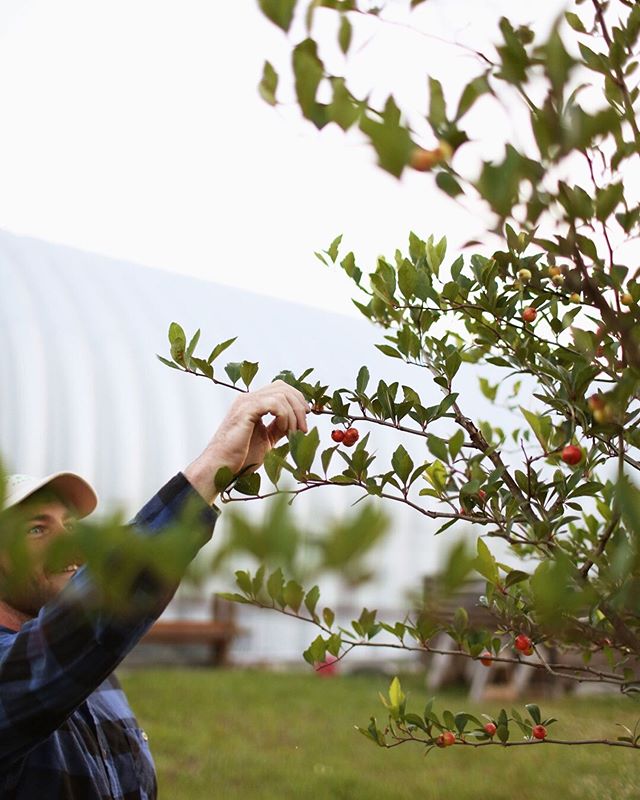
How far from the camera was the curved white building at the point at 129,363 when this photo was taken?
759cm

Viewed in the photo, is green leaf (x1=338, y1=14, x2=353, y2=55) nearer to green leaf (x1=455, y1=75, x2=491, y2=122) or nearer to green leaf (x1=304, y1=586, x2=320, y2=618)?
green leaf (x1=455, y1=75, x2=491, y2=122)

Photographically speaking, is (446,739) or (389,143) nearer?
(389,143)

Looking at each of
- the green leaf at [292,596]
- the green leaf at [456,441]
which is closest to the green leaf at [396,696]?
the green leaf at [292,596]

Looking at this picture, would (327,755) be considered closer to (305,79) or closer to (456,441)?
(456,441)

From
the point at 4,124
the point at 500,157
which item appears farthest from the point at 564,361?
the point at 4,124

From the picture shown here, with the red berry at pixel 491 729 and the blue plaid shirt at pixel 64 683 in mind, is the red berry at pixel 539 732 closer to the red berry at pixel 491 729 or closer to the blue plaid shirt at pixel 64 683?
the red berry at pixel 491 729

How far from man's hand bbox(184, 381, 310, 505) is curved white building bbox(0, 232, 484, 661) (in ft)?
16.9

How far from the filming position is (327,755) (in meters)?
4.72

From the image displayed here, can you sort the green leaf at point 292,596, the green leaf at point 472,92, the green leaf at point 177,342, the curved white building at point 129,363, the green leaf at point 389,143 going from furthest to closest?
1. the curved white building at point 129,363
2. the green leaf at point 177,342
3. the green leaf at point 292,596
4. the green leaf at point 472,92
5. the green leaf at point 389,143

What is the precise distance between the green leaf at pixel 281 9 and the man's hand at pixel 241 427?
1.83ft

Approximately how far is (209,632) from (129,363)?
2.53 metres

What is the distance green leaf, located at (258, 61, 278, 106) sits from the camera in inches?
30.5

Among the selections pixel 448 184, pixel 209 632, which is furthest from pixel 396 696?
pixel 209 632

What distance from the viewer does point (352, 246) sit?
1471 millimetres
